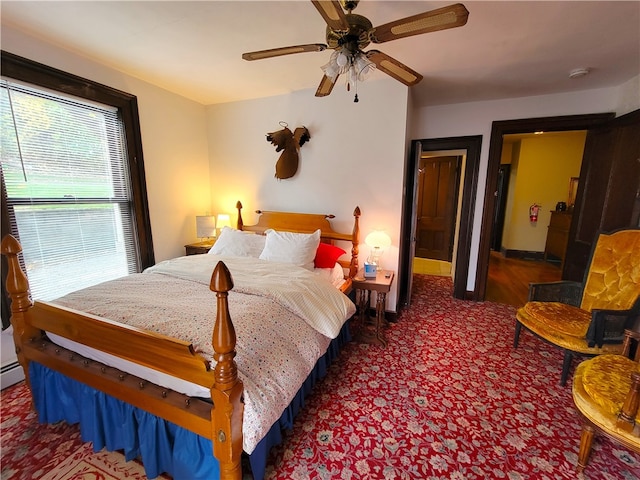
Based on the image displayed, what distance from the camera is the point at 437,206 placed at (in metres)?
5.32

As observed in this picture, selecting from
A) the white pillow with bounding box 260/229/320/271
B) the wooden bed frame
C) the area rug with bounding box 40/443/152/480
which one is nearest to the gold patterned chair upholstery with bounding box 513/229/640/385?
the white pillow with bounding box 260/229/320/271

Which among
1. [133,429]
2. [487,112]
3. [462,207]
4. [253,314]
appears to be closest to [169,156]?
[253,314]

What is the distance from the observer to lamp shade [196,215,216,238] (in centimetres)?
338

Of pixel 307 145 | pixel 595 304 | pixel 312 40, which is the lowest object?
pixel 595 304

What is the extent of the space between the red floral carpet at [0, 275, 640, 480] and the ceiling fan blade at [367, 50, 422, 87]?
2.17 m

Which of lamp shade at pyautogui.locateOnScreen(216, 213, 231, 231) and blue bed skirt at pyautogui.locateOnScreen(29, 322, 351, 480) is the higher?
lamp shade at pyautogui.locateOnScreen(216, 213, 231, 231)

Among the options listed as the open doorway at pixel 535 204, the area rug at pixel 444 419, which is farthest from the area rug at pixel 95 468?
the open doorway at pixel 535 204

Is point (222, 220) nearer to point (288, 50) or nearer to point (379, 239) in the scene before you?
point (379, 239)

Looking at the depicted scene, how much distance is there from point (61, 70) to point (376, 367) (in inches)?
140

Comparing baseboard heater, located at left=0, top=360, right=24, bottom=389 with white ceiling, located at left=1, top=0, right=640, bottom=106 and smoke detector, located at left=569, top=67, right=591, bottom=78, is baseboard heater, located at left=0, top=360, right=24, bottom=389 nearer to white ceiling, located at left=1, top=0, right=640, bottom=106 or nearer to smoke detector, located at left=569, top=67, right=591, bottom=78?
white ceiling, located at left=1, top=0, right=640, bottom=106

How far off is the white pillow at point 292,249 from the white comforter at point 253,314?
22 centimetres

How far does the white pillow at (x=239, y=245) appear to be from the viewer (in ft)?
9.25

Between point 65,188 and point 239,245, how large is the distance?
1.52 m

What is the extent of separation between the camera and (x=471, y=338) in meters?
2.68
